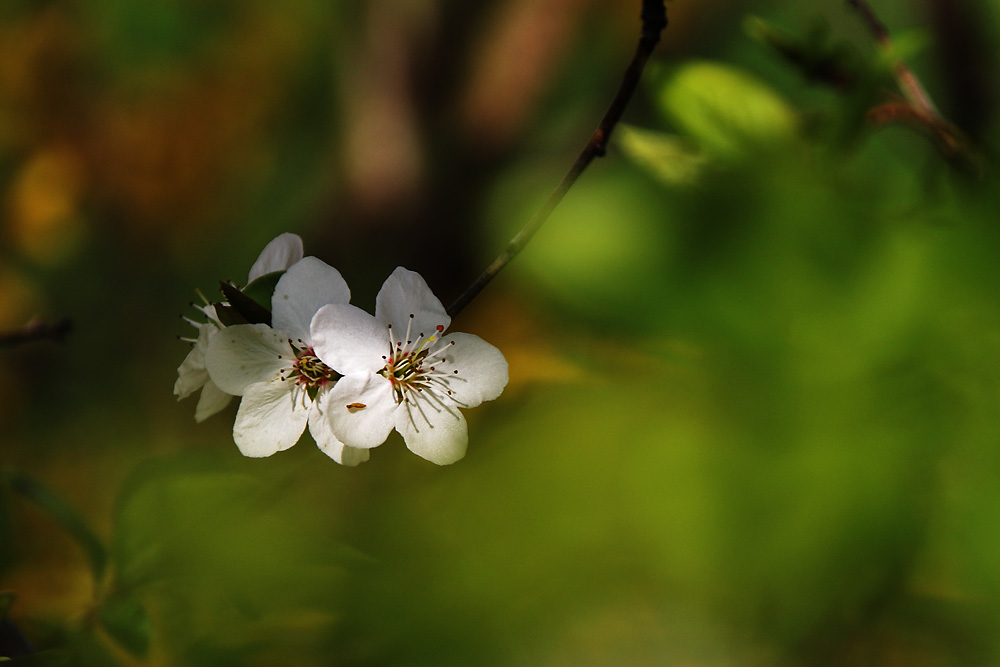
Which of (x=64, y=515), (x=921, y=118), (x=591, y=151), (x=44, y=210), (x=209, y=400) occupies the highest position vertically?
(x=921, y=118)

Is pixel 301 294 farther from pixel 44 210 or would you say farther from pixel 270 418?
pixel 44 210

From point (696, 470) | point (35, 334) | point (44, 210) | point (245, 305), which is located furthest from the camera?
point (44, 210)

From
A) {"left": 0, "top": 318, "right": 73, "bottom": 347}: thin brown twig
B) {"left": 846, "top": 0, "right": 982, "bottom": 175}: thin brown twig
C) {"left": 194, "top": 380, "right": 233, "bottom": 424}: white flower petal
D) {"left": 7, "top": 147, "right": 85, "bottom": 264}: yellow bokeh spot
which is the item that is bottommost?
{"left": 7, "top": 147, "right": 85, "bottom": 264}: yellow bokeh spot

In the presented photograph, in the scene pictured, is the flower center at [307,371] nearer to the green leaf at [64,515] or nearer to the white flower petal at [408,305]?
the white flower petal at [408,305]

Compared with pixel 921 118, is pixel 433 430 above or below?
below

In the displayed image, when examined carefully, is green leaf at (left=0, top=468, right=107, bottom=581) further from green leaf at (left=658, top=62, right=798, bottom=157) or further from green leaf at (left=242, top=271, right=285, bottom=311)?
green leaf at (left=658, top=62, right=798, bottom=157)

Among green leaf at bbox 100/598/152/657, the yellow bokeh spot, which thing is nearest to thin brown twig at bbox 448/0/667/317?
green leaf at bbox 100/598/152/657

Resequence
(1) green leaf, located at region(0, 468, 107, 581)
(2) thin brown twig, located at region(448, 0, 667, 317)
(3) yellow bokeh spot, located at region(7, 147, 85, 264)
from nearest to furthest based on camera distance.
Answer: (2) thin brown twig, located at region(448, 0, 667, 317) → (1) green leaf, located at region(0, 468, 107, 581) → (3) yellow bokeh spot, located at region(7, 147, 85, 264)

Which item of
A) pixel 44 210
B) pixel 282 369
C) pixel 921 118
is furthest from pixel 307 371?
pixel 44 210
